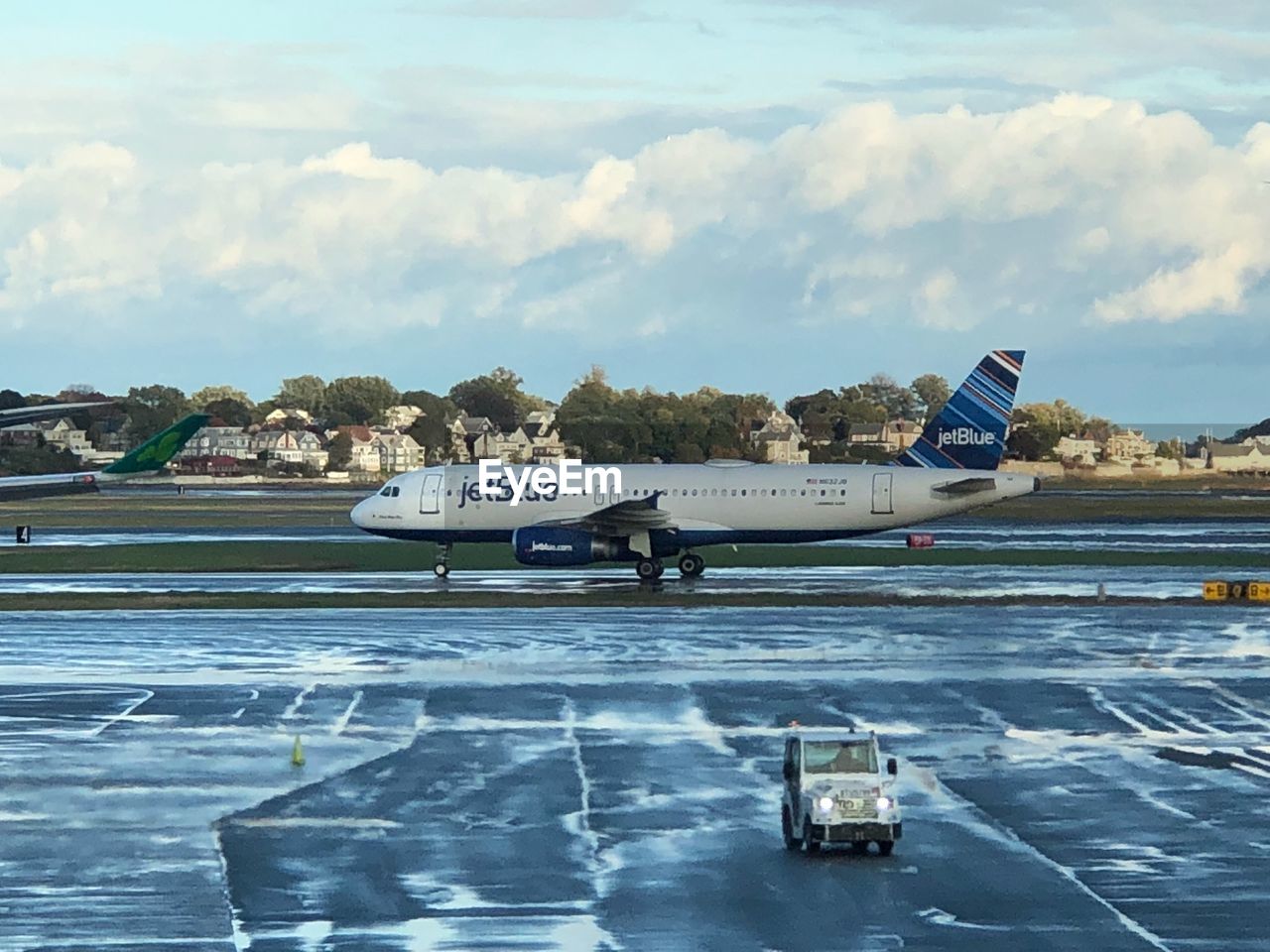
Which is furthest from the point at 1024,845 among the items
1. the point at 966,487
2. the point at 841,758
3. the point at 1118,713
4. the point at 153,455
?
the point at 153,455

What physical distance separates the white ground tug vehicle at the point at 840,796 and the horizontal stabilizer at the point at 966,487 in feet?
132

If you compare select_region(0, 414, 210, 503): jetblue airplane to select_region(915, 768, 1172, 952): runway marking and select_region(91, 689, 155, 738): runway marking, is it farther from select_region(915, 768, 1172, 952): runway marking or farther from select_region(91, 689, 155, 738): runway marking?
select_region(915, 768, 1172, 952): runway marking

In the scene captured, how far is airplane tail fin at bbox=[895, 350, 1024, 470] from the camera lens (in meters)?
65.9

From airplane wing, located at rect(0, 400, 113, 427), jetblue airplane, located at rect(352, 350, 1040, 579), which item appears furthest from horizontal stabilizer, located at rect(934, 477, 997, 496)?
airplane wing, located at rect(0, 400, 113, 427)

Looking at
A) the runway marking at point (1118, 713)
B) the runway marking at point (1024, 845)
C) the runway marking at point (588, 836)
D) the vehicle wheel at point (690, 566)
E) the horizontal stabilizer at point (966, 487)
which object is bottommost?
the runway marking at point (588, 836)

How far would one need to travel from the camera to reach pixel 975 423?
217 feet

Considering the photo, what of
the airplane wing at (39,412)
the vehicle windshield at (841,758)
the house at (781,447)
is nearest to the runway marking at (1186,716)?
the vehicle windshield at (841,758)

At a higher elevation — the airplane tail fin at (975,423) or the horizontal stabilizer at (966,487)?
the airplane tail fin at (975,423)

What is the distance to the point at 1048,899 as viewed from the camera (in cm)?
1991

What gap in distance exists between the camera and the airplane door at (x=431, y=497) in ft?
215

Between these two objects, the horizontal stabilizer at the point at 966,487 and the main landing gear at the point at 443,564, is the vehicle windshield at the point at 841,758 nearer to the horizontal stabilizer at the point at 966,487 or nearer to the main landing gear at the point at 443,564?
the horizontal stabilizer at the point at 966,487

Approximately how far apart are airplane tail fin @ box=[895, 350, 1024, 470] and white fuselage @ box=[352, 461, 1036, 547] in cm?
229

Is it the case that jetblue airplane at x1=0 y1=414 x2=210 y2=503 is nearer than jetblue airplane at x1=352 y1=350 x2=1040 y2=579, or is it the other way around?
jetblue airplane at x1=352 y1=350 x2=1040 y2=579

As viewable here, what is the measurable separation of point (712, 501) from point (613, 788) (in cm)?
3704
